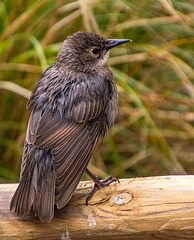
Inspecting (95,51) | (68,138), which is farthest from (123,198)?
(95,51)

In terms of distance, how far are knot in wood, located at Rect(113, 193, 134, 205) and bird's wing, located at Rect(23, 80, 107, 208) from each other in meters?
0.29

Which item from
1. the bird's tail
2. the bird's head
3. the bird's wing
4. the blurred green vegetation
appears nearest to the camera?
the bird's tail

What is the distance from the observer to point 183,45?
5.38 meters

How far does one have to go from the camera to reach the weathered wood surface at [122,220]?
10.0ft

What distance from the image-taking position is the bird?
122 inches

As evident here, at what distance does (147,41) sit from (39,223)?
9.56 feet

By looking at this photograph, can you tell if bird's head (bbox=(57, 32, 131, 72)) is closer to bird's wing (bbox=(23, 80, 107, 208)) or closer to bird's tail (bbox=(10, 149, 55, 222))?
bird's wing (bbox=(23, 80, 107, 208))

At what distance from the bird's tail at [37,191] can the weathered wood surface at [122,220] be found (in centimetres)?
11

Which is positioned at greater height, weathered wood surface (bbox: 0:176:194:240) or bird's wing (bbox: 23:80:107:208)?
bird's wing (bbox: 23:80:107:208)

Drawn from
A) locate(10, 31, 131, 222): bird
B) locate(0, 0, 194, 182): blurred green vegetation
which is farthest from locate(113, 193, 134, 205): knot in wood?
locate(0, 0, 194, 182): blurred green vegetation

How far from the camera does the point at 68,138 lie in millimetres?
3301

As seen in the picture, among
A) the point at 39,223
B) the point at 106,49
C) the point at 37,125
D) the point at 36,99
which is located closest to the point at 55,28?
the point at 106,49

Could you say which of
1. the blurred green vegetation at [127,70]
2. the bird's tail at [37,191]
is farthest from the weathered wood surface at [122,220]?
the blurred green vegetation at [127,70]

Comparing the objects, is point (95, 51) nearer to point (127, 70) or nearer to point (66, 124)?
point (66, 124)
